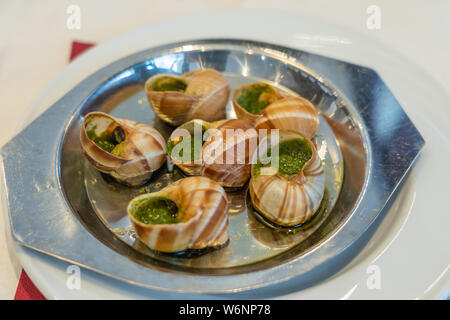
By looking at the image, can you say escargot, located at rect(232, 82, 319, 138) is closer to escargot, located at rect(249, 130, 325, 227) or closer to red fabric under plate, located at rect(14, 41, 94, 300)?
escargot, located at rect(249, 130, 325, 227)

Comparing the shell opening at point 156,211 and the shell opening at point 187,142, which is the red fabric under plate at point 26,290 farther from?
the shell opening at point 187,142

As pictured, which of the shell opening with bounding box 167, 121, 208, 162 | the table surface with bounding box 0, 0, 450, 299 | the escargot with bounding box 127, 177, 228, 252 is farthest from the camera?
the table surface with bounding box 0, 0, 450, 299

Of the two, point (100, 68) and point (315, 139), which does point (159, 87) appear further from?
point (315, 139)

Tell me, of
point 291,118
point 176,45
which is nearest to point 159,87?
point 176,45

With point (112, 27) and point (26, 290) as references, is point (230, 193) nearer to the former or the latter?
point (26, 290)

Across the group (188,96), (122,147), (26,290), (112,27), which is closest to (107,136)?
(122,147)

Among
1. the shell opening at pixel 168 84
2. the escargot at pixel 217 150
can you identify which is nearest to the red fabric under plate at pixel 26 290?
the escargot at pixel 217 150

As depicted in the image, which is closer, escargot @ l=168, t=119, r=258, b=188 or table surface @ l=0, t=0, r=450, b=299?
escargot @ l=168, t=119, r=258, b=188

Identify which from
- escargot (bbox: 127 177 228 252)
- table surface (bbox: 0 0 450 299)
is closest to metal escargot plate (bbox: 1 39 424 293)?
escargot (bbox: 127 177 228 252)
